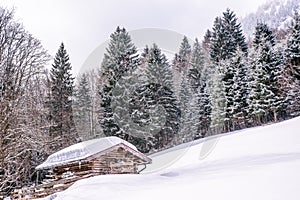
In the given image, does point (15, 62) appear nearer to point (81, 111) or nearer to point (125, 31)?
point (125, 31)

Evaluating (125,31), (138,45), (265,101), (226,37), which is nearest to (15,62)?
(125,31)

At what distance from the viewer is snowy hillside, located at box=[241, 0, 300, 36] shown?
154375 millimetres

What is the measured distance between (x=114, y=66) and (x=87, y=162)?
53.5 feet

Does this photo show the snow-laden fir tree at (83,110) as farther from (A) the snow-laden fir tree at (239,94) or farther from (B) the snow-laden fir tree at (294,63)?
(B) the snow-laden fir tree at (294,63)

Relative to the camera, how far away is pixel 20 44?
17.5 m

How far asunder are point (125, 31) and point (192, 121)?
13.7m

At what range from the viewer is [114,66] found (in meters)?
31.7

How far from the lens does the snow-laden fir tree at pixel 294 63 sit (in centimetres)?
2939

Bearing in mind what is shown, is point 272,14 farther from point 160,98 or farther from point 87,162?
point 87,162

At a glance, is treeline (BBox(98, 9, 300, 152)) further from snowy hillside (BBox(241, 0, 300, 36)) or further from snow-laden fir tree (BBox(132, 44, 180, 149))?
snowy hillside (BBox(241, 0, 300, 36))

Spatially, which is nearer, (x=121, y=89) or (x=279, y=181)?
(x=279, y=181)

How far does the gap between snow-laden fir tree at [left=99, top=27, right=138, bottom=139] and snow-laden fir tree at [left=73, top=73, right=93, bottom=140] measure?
526 cm

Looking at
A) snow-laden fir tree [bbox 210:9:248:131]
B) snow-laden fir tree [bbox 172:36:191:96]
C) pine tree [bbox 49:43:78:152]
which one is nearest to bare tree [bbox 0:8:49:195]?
pine tree [bbox 49:43:78:152]

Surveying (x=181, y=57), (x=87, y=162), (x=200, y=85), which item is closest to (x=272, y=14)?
(x=181, y=57)
